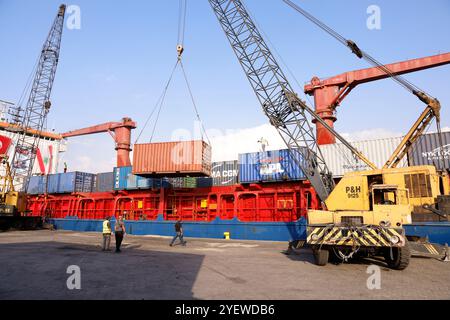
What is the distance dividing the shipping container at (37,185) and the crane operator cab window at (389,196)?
123 ft

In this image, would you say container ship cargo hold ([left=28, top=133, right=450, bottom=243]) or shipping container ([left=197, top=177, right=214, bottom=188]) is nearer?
container ship cargo hold ([left=28, top=133, right=450, bottom=243])

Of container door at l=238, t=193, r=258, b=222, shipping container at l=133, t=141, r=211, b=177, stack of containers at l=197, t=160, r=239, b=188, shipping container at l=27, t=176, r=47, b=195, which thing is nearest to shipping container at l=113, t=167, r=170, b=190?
stack of containers at l=197, t=160, r=239, b=188

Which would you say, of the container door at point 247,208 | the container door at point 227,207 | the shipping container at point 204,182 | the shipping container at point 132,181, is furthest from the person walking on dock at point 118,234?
the shipping container at point 204,182

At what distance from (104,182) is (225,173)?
15.8 m

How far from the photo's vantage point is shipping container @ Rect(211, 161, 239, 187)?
25.8 meters

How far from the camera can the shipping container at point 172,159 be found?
22.4m

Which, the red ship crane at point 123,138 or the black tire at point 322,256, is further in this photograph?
the red ship crane at point 123,138

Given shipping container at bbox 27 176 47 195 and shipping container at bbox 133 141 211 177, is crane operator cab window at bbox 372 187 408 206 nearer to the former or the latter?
shipping container at bbox 133 141 211 177

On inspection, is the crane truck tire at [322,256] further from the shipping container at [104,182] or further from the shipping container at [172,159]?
the shipping container at [104,182]

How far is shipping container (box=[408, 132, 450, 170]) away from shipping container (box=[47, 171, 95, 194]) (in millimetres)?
32880

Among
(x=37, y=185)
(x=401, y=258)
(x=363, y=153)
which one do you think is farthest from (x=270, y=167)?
(x=37, y=185)

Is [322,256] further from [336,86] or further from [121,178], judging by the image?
[121,178]
